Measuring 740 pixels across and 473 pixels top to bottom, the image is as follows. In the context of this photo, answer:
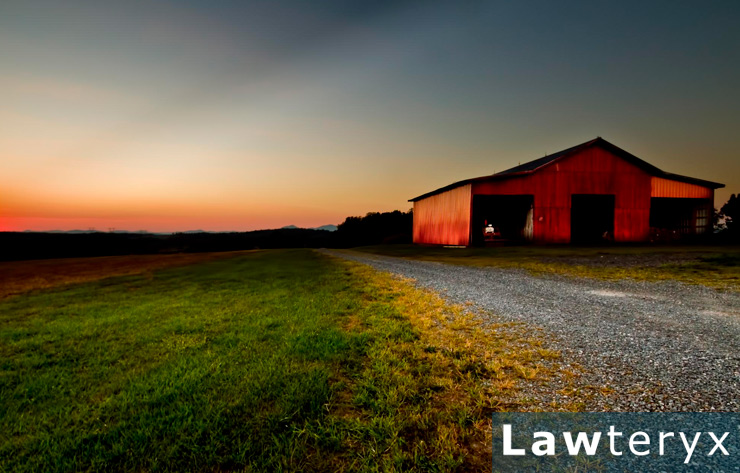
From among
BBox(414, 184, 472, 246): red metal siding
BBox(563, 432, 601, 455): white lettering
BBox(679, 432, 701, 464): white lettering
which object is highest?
BBox(414, 184, 472, 246): red metal siding

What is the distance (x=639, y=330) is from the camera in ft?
18.7

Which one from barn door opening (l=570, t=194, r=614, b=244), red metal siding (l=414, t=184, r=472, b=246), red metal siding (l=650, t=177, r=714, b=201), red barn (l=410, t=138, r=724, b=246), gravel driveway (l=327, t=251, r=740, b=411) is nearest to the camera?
gravel driveway (l=327, t=251, r=740, b=411)

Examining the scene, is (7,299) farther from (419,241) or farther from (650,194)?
(650,194)

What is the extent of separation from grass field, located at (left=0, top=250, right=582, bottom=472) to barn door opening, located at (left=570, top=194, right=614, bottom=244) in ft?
95.8

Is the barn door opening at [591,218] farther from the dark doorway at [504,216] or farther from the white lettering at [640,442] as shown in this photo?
the white lettering at [640,442]

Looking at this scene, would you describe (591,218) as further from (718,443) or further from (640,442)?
(640,442)

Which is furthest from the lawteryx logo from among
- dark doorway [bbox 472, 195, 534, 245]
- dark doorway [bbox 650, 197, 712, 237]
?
dark doorway [bbox 650, 197, 712, 237]

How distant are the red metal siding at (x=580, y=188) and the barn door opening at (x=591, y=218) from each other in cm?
125

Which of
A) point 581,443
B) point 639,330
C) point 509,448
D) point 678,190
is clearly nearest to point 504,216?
point 678,190

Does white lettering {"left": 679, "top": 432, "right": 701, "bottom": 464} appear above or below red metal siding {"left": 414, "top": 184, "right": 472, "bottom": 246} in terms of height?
below

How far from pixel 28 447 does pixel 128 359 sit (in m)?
2.42

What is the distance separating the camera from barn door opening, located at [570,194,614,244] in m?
29.4

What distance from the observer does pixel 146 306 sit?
33.1 ft

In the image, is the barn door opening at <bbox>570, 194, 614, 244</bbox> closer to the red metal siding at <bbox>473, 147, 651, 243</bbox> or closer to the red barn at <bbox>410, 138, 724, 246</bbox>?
the red barn at <bbox>410, 138, 724, 246</bbox>
